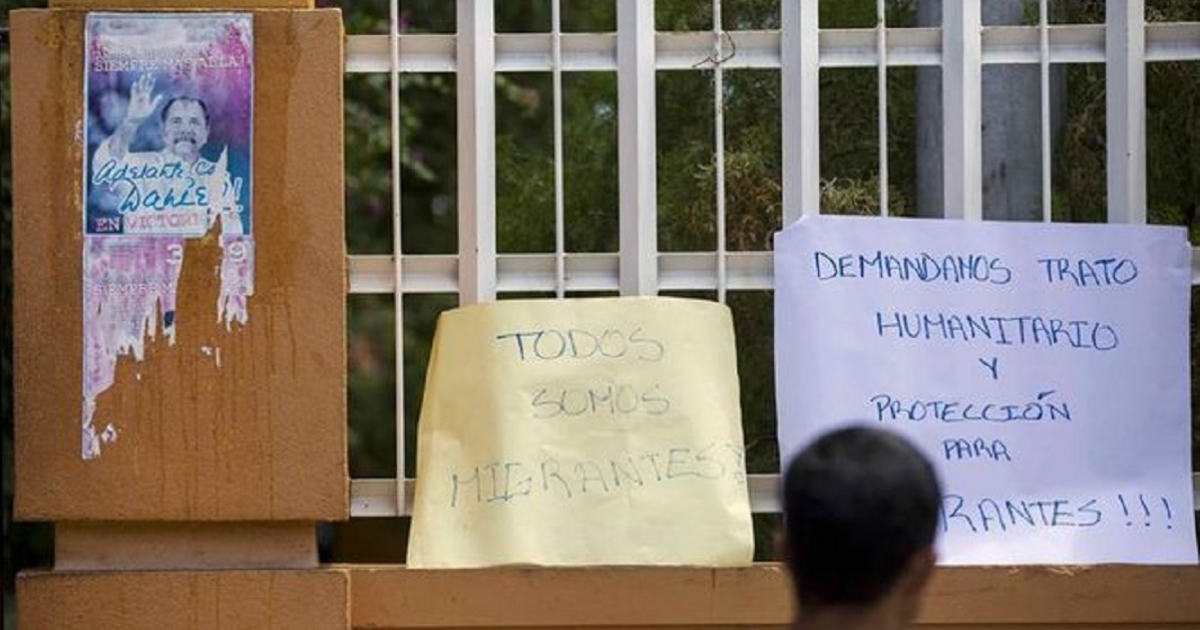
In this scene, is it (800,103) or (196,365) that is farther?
(800,103)

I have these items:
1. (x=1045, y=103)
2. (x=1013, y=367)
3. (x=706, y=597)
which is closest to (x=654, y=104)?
(x=1045, y=103)

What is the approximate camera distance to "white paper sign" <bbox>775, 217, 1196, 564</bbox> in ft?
16.5

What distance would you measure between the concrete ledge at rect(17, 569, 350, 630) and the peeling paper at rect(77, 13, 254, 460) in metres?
0.29

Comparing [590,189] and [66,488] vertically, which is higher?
[590,189]

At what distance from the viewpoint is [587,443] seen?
16.4ft

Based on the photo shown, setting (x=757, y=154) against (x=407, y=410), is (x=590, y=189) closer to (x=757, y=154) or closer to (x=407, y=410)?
(x=757, y=154)

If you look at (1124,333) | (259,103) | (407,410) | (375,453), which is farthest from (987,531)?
(375,453)

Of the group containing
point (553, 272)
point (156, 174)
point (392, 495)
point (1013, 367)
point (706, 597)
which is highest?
point (156, 174)

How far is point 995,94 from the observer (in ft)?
17.4

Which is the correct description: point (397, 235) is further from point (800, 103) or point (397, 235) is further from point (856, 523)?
point (856, 523)

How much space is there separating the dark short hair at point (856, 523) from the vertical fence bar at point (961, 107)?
2.57 meters

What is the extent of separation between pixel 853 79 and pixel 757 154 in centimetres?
40

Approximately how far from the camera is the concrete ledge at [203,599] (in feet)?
16.1

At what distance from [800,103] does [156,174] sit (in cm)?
141
